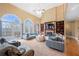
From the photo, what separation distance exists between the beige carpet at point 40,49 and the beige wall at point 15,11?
1.45ft

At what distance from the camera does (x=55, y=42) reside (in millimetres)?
2264

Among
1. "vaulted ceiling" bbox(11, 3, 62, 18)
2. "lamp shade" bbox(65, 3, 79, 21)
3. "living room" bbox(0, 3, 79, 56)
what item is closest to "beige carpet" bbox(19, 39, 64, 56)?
"living room" bbox(0, 3, 79, 56)

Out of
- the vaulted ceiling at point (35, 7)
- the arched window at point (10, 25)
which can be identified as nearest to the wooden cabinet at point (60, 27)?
the vaulted ceiling at point (35, 7)

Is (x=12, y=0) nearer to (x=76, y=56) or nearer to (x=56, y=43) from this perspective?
(x=56, y=43)

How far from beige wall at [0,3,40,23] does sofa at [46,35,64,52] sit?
18.2 inches

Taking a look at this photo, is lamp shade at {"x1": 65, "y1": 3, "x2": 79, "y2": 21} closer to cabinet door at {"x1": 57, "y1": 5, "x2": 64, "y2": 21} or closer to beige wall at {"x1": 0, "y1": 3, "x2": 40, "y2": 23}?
cabinet door at {"x1": 57, "y1": 5, "x2": 64, "y2": 21}

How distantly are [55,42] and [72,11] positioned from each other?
2.29 ft

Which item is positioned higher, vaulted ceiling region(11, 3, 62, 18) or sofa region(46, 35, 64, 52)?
vaulted ceiling region(11, 3, 62, 18)

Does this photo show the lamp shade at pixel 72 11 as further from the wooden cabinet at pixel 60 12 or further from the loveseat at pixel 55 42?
the loveseat at pixel 55 42

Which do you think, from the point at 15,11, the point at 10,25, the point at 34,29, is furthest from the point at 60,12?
the point at 10,25

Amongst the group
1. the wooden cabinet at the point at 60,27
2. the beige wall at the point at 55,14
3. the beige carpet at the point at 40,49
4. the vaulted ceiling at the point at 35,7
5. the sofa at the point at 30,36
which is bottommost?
the beige carpet at the point at 40,49

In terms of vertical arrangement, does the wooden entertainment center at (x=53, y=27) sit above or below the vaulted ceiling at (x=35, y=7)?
below

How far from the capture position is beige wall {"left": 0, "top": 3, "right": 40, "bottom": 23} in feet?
7.26

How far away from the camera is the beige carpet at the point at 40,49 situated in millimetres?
2250
